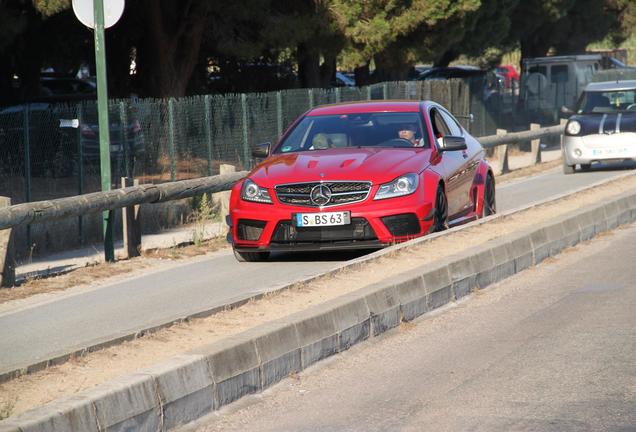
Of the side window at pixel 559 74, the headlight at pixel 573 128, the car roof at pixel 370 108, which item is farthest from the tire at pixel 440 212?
the side window at pixel 559 74

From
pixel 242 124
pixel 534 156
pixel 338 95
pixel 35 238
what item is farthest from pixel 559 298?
pixel 534 156

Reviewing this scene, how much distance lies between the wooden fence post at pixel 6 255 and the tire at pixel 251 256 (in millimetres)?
2387

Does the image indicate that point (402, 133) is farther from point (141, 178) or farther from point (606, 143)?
point (606, 143)

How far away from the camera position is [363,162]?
1235cm

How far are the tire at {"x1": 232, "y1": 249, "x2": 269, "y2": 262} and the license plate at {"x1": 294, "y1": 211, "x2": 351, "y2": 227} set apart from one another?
1.17 meters

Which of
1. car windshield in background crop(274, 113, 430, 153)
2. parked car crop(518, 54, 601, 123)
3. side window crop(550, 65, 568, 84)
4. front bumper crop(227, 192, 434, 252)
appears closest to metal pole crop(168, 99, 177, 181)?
car windshield in background crop(274, 113, 430, 153)

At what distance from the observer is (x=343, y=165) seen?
1227 cm

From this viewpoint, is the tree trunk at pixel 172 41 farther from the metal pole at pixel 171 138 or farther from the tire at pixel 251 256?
the tire at pixel 251 256

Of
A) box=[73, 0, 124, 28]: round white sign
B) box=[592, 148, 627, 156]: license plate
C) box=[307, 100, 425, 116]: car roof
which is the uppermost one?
box=[73, 0, 124, 28]: round white sign

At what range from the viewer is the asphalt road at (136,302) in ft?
28.7

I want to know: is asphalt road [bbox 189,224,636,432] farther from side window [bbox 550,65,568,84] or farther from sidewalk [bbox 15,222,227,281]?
side window [bbox 550,65,568,84]

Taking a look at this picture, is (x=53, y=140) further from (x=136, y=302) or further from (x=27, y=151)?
(x=136, y=302)

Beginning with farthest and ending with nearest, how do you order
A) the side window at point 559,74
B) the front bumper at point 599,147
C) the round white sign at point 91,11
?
the side window at point 559,74 → the front bumper at point 599,147 → the round white sign at point 91,11

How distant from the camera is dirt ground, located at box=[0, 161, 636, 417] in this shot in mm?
6254
